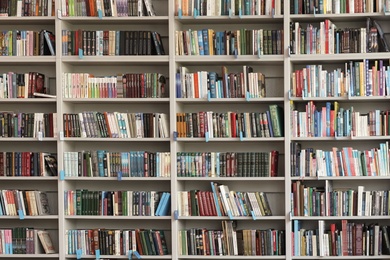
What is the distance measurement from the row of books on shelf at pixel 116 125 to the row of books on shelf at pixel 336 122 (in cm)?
103

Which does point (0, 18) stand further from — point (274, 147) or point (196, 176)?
point (274, 147)

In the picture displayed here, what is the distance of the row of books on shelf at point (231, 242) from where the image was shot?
5941 mm

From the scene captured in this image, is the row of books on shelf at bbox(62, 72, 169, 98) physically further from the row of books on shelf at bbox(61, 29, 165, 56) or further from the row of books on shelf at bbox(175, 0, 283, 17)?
the row of books on shelf at bbox(175, 0, 283, 17)

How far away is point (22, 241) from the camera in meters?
6.11

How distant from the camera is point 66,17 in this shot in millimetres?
6094

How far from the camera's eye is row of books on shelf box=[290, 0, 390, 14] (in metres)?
5.87

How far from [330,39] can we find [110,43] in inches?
66.2

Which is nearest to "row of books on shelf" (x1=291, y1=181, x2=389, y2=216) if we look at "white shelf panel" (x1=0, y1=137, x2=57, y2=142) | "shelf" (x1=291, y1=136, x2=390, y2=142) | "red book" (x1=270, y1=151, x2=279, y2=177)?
"red book" (x1=270, y1=151, x2=279, y2=177)

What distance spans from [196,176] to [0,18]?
196 centimetres

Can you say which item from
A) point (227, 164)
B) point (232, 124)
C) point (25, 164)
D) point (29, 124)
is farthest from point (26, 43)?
point (227, 164)

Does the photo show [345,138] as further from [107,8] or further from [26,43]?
[26,43]

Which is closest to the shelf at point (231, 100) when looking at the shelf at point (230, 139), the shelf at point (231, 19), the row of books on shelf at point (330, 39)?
the shelf at point (230, 139)

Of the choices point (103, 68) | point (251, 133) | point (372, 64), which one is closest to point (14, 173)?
point (103, 68)

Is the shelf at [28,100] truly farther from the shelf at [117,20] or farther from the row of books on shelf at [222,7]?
the row of books on shelf at [222,7]
